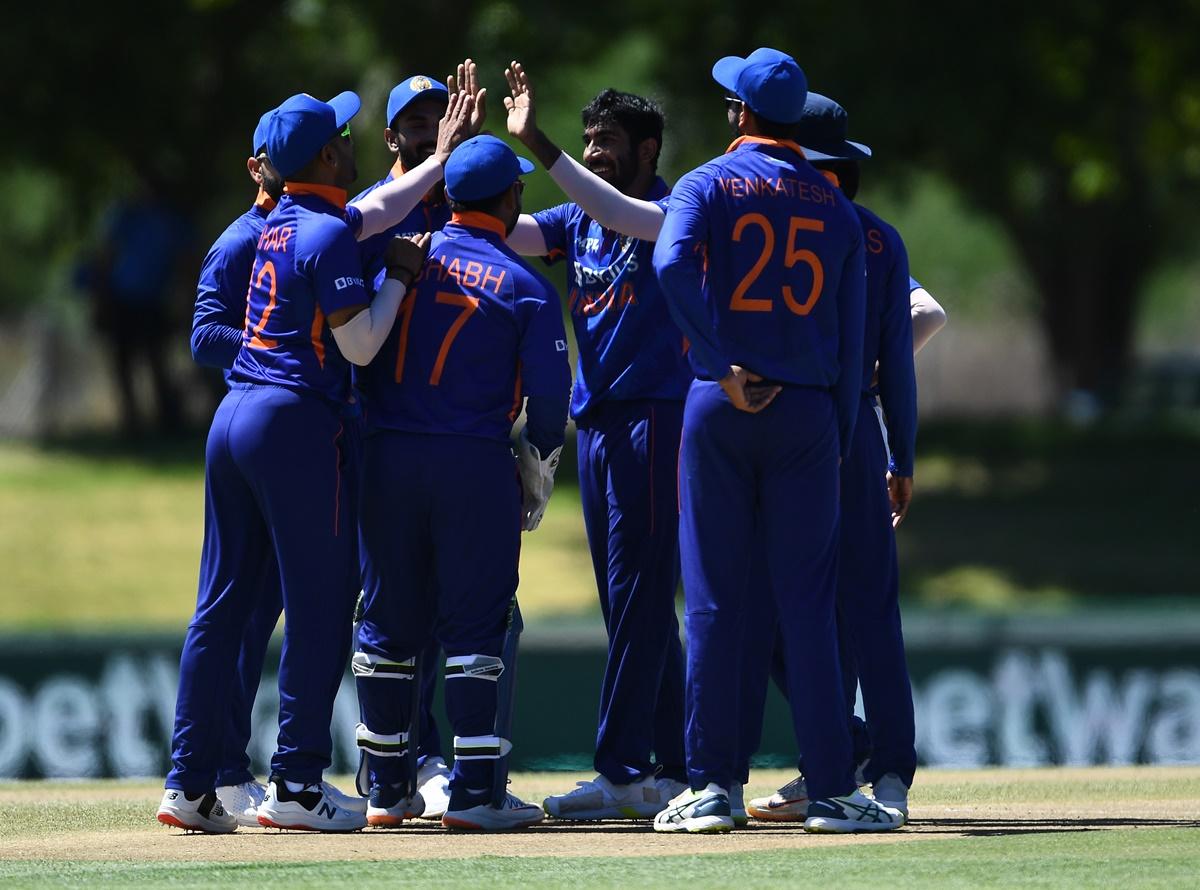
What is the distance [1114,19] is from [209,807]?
538 inches

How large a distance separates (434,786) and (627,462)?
1301 mm

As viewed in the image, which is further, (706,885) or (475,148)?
(475,148)

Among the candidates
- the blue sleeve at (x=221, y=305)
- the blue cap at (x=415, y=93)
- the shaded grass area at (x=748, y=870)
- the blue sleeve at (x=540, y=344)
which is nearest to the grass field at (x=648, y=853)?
the shaded grass area at (x=748, y=870)

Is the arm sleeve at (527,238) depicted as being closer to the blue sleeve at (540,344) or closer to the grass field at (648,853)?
the blue sleeve at (540,344)

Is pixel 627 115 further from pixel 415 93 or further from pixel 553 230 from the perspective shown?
pixel 415 93

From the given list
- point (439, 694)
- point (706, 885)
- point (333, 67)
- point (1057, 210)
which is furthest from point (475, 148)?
point (1057, 210)

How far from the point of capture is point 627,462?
673cm

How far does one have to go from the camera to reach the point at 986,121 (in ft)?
56.7

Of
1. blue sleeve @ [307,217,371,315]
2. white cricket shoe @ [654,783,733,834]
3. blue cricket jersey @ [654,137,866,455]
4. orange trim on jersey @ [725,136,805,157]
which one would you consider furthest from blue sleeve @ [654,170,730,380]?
white cricket shoe @ [654,783,733,834]

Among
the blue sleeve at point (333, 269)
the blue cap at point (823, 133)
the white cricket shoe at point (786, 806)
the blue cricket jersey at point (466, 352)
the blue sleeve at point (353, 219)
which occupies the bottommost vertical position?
the white cricket shoe at point (786, 806)

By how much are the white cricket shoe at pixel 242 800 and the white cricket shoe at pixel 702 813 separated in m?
1.44

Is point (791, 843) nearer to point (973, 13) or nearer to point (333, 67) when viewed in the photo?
point (973, 13)

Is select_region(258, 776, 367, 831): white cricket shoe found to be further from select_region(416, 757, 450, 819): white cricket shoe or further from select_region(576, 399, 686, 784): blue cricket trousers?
select_region(576, 399, 686, 784): blue cricket trousers

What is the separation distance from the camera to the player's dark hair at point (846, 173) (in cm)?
659
